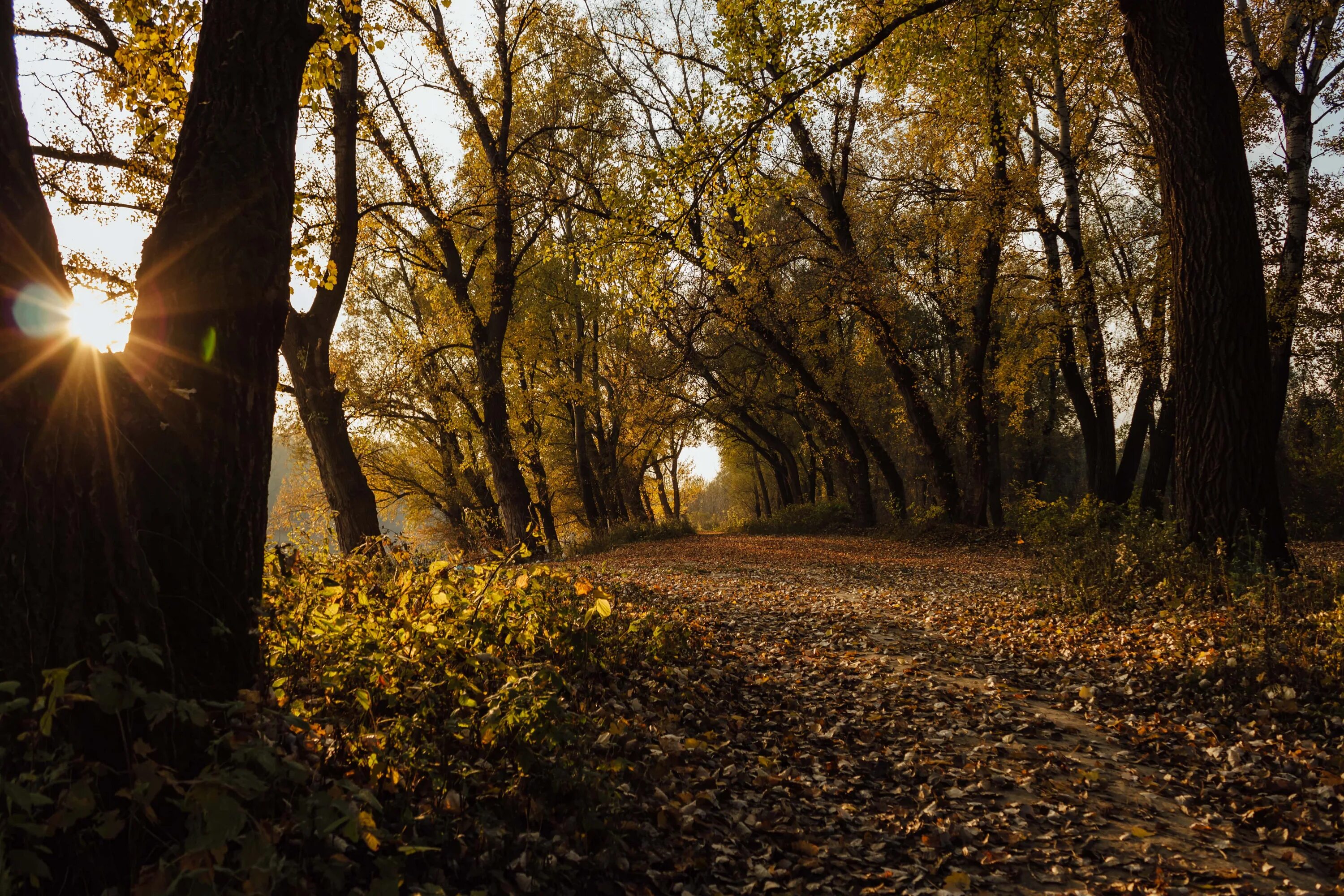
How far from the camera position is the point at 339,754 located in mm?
3574

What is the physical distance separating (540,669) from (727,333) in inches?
1008

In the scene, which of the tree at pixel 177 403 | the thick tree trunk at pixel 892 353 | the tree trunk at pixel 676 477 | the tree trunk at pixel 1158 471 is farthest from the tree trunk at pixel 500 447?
the tree trunk at pixel 676 477

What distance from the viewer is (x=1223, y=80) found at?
759 centimetres

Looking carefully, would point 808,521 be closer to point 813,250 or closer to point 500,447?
point 813,250

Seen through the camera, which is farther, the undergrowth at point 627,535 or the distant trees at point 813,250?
the undergrowth at point 627,535

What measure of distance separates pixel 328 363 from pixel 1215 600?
10.7m

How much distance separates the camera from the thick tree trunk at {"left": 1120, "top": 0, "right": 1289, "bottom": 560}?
750cm

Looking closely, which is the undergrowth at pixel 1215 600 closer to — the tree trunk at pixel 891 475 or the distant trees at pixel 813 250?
the distant trees at pixel 813 250

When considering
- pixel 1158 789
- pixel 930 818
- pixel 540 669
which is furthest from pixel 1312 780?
pixel 540 669

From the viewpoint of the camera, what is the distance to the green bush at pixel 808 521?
82.3 ft

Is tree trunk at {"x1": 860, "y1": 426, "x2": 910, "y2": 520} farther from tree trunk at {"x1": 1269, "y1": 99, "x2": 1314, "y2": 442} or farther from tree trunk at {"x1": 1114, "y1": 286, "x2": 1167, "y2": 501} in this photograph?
tree trunk at {"x1": 1269, "y1": 99, "x2": 1314, "y2": 442}

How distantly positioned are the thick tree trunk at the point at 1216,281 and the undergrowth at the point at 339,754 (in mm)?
6530

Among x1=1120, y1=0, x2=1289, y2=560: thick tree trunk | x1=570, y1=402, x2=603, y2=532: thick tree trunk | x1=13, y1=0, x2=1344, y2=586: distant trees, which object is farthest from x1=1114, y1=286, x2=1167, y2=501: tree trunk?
x1=570, y1=402, x2=603, y2=532: thick tree trunk

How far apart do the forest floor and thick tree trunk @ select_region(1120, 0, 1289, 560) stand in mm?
1894
